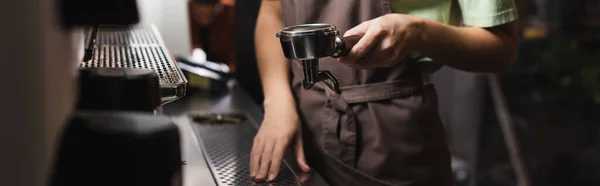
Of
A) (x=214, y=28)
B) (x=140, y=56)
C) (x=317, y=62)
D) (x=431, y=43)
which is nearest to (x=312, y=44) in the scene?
(x=317, y=62)

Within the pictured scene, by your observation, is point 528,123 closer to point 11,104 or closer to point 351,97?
point 351,97

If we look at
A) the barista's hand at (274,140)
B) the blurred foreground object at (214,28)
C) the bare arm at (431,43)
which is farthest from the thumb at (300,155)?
the blurred foreground object at (214,28)

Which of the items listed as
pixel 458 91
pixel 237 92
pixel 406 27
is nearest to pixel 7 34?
pixel 406 27

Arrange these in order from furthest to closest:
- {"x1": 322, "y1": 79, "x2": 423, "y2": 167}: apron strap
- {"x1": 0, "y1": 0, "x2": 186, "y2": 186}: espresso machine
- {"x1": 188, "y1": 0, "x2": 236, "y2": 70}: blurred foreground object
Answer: {"x1": 188, "y1": 0, "x2": 236, "y2": 70}: blurred foreground object, {"x1": 322, "y1": 79, "x2": 423, "y2": 167}: apron strap, {"x1": 0, "y1": 0, "x2": 186, "y2": 186}: espresso machine

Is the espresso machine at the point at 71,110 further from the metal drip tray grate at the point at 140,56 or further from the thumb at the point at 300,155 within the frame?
the thumb at the point at 300,155

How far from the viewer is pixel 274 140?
877 mm

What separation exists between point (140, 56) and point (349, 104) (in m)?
0.30

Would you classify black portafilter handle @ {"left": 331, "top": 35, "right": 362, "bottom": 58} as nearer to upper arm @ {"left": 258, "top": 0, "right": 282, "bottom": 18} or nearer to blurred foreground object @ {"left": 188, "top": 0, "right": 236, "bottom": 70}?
upper arm @ {"left": 258, "top": 0, "right": 282, "bottom": 18}

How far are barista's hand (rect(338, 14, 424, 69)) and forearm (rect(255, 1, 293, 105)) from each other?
202mm

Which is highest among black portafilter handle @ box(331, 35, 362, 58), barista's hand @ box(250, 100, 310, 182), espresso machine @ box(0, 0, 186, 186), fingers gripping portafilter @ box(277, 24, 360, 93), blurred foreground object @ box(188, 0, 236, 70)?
espresso machine @ box(0, 0, 186, 186)

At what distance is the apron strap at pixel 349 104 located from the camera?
0.92m

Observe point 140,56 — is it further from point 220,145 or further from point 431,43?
point 431,43

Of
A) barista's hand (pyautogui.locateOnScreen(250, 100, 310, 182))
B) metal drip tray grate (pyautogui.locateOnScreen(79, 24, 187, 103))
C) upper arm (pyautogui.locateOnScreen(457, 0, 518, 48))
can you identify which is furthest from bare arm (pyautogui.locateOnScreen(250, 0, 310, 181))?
upper arm (pyautogui.locateOnScreen(457, 0, 518, 48))

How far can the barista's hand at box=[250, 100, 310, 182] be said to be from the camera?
2.78 ft
